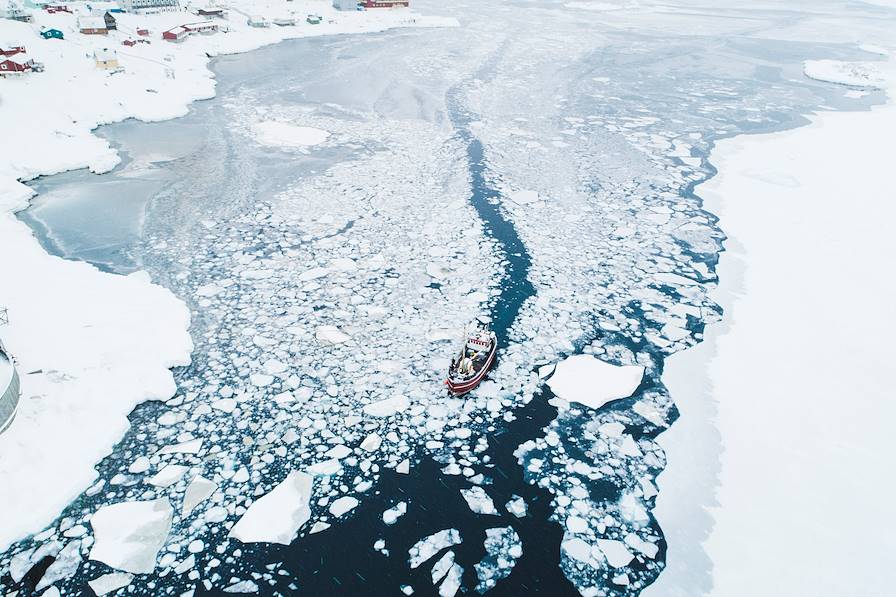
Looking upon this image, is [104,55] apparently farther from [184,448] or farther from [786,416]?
[786,416]

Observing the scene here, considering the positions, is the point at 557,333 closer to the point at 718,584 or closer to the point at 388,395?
the point at 388,395

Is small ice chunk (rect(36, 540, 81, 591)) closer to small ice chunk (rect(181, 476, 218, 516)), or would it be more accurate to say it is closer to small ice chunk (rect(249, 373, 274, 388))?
small ice chunk (rect(181, 476, 218, 516))

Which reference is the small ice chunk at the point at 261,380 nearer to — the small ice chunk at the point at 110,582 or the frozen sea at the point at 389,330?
the frozen sea at the point at 389,330

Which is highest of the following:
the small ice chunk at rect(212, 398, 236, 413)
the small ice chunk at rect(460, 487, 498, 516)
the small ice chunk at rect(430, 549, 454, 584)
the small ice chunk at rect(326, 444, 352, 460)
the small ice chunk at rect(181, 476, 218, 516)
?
the small ice chunk at rect(212, 398, 236, 413)

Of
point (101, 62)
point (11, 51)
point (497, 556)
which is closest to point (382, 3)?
point (101, 62)

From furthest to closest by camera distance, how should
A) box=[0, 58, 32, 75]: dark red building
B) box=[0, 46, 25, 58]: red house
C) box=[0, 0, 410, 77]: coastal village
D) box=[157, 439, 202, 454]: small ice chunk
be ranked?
box=[0, 0, 410, 77]: coastal village < box=[0, 46, 25, 58]: red house < box=[0, 58, 32, 75]: dark red building < box=[157, 439, 202, 454]: small ice chunk

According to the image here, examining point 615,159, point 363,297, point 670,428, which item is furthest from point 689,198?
point 363,297

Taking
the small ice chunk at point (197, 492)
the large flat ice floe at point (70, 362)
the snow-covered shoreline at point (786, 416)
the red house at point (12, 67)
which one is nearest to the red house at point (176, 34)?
the red house at point (12, 67)

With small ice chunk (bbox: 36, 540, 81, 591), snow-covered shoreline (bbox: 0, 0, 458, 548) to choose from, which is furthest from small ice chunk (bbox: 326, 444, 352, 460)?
small ice chunk (bbox: 36, 540, 81, 591)
